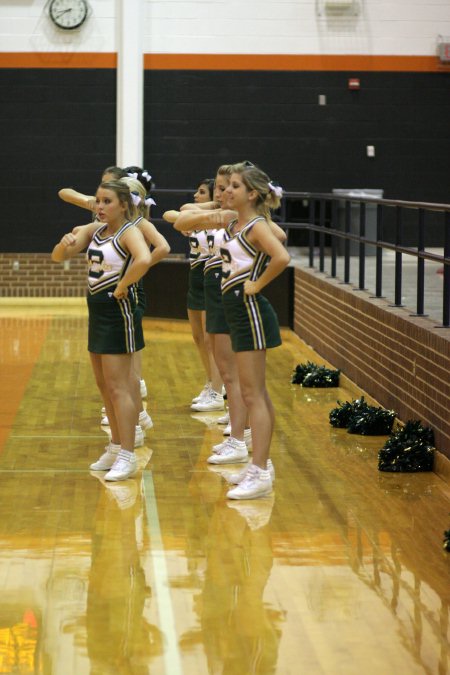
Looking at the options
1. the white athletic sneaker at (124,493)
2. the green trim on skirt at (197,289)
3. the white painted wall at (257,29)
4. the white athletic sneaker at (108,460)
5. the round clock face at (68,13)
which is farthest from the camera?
the white painted wall at (257,29)

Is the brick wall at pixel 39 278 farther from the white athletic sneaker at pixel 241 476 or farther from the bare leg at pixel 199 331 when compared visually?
the white athletic sneaker at pixel 241 476

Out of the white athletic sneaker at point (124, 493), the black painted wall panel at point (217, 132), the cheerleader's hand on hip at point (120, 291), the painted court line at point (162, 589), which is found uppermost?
the black painted wall panel at point (217, 132)

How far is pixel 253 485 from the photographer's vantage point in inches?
234

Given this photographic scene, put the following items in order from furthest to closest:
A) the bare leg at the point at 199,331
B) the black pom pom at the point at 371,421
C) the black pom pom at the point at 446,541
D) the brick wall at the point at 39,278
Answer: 1. the brick wall at the point at 39,278
2. the bare leg at the point at 199,331
3. the black pom pom at the point at 371,421
4. the black pom pom at the point at 446,541

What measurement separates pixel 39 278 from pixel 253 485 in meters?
11.2

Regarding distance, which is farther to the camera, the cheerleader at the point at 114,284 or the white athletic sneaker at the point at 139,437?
the white athletic sneaker at the point at 139,437

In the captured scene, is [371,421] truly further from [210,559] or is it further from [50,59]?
[50,59]

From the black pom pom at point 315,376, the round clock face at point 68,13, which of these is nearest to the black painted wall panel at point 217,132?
the round clock face at point 68,13

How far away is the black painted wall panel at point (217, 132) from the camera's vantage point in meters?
16.3

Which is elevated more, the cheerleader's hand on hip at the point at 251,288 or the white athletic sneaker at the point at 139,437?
the cheerleader's hand on hip at the point at 251,288

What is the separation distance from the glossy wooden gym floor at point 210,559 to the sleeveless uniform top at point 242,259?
115 centimetres

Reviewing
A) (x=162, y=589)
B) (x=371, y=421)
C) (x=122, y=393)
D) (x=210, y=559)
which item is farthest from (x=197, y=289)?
(x=162, y=589)

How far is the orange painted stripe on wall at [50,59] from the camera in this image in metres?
16.2

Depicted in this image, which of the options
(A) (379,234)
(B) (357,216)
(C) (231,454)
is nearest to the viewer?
(C) (231,454)
